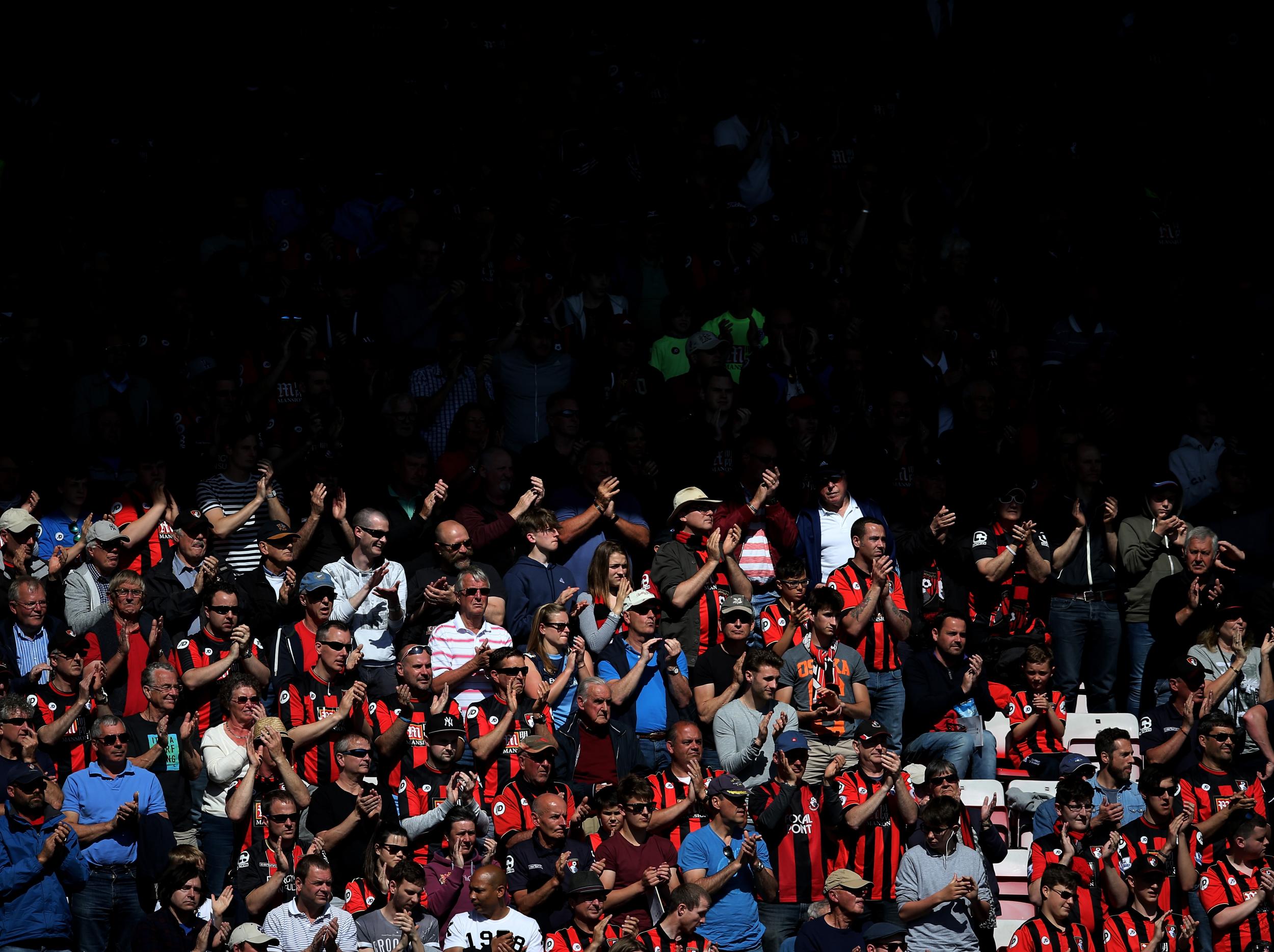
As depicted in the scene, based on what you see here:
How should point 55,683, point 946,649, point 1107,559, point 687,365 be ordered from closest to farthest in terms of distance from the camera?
point 55,683, point 946,649, point 1107,559, point 687,365

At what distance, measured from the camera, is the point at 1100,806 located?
41.9 feet

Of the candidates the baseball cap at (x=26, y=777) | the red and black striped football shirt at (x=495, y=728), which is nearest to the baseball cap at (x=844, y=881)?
the red and black striped football shirt at (x=495, y=728)

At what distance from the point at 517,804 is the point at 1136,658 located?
5.21m

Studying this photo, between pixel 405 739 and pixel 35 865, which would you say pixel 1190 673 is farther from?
pixel 35 865

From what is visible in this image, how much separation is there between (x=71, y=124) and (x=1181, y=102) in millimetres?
11040

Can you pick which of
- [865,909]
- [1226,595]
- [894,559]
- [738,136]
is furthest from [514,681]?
[738,136]

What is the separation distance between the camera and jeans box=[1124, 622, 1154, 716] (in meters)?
→ 14.5

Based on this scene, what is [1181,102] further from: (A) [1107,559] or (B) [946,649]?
(B) [946,649]

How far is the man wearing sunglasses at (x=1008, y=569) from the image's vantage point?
14.3 meters

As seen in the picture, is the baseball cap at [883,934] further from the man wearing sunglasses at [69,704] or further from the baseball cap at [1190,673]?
the man wearing sunglasses at [69,704]

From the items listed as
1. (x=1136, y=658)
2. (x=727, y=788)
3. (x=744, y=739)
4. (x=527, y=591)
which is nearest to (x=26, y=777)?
(x=527, y=591)

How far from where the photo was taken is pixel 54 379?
46.3ft

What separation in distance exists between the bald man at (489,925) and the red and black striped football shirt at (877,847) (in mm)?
2239

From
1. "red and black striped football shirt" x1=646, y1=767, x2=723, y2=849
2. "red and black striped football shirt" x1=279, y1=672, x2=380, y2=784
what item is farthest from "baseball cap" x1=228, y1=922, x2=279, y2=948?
"red and black striped football shirt" x1=646, y1=767, x2=723, y2=849
